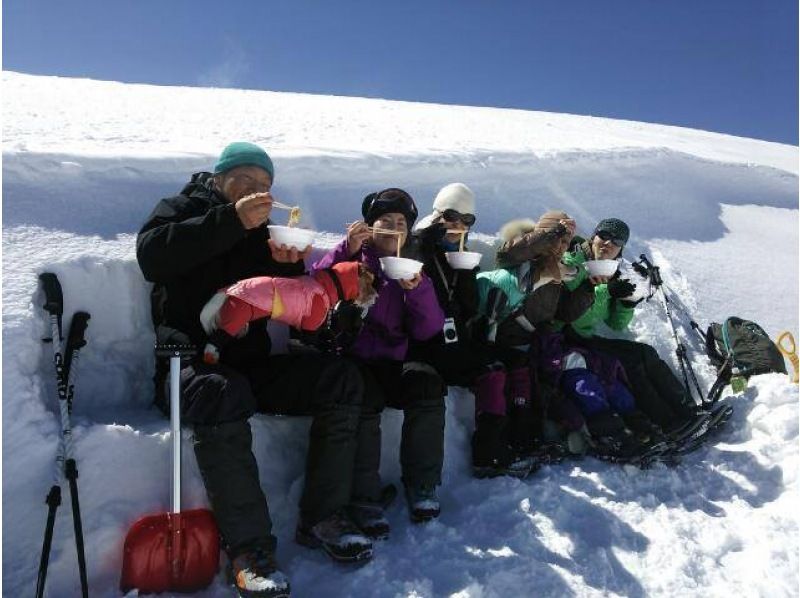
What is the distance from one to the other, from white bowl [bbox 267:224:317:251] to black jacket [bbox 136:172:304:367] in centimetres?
17

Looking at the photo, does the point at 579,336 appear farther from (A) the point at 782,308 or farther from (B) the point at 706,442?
(A) the point at 782,308

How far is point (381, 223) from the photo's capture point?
10.6ft

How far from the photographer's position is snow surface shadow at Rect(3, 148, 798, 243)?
3232 millimetres

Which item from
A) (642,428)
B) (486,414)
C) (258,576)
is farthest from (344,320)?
(642,428)

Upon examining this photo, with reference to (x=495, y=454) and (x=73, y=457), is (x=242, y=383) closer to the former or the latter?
(x=73, y=457)

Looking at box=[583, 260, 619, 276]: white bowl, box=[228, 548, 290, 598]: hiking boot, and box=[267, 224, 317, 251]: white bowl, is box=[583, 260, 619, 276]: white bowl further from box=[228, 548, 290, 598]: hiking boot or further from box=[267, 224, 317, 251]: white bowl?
box=[228, 548, 290, 598]: hiking boot

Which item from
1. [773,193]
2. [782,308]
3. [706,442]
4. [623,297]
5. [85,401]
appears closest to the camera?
[85,401]

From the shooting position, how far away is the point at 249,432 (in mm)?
2375

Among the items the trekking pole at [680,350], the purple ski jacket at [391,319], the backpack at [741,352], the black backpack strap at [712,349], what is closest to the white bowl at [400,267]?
the purple ski jacket at [391,319]

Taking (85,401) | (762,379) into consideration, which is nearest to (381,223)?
(85,401)

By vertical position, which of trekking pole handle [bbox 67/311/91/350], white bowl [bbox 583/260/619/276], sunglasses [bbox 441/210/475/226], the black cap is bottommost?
trekking pole handle [bbox 67/311/91/350]

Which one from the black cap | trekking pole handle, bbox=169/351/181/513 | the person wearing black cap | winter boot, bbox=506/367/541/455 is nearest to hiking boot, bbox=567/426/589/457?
winter boot, bbox=506/367/541/455

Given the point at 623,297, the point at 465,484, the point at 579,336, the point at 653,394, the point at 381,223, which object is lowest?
the point at 465,484

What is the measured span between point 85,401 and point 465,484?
1.89 meters
